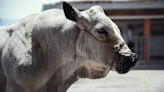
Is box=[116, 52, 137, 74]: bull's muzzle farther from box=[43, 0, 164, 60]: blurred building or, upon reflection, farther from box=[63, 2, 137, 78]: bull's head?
box=[43, 0, 164, 60]: blurred building

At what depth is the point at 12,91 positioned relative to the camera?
3098 millimetres

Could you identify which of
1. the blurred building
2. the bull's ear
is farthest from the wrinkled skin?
the blurred building

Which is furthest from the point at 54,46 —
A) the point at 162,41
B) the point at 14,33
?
the point at 162,41

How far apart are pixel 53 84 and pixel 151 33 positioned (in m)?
29.4

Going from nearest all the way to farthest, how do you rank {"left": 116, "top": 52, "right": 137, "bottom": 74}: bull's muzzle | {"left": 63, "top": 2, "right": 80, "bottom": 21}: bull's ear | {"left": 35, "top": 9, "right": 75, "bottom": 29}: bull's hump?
{"left": 116, "top": 52, "right": 137, "bottom": 74}: bull's muzzle < {"left": 63, "top": 2, "right": 80, "bottom": 21}: bull's ear < {"left": 35, "top": 9, "right": 75, "bottom": 29}: bull's hump

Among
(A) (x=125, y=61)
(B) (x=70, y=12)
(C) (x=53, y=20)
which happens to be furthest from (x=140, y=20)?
(A) (x=125, y=61)

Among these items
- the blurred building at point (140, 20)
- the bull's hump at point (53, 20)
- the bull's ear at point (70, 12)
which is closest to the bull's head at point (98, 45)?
the bull's ear at point (70, 12)

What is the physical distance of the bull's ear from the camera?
2861 mm

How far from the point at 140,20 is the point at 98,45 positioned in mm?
30007

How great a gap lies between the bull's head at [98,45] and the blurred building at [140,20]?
24963 millimetres

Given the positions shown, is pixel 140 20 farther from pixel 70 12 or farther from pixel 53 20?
pixel 70 12

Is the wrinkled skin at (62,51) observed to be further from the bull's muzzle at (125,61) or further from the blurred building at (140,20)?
the blurred building at (140,20)

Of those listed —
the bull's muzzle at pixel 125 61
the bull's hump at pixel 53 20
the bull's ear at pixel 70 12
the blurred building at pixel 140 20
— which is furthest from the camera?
the blurred building at pixel 140 20

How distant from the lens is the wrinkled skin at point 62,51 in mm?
2797
